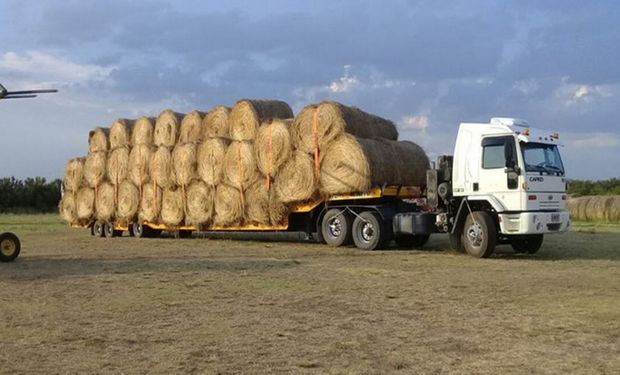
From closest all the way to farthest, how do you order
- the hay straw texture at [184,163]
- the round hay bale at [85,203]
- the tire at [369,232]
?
the tire at [369,232] < the hay straw texture at [184,163] < the round hay bale at [85,203]

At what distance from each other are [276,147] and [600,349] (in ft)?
40.1

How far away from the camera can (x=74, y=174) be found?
2573 centimetres

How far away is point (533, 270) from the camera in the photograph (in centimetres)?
1212

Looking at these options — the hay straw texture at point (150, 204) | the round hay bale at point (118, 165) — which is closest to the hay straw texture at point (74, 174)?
the round hay bale at point (118, 165)

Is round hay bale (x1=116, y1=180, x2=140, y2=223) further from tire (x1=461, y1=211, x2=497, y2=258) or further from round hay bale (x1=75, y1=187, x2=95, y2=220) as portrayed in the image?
tire (x1=461, y1=211, x2=497, y2=258)

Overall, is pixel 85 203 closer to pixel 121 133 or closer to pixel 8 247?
pixel 121 133

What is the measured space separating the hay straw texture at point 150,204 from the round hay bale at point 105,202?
1599 mm

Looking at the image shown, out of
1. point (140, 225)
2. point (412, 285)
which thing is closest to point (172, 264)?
point (412, 285)

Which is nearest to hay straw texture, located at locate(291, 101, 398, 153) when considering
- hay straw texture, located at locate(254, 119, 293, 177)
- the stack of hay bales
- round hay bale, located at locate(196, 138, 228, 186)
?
the stack of hay bales

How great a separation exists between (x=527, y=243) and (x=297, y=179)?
5307 millimetres

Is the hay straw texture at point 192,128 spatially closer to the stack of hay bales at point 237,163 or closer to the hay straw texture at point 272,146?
the stack of hay bales at point 237,163

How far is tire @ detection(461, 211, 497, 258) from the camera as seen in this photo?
547 inches

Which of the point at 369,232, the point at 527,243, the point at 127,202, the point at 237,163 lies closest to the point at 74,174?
the point at 127,202

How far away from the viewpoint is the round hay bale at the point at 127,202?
74.2ft
